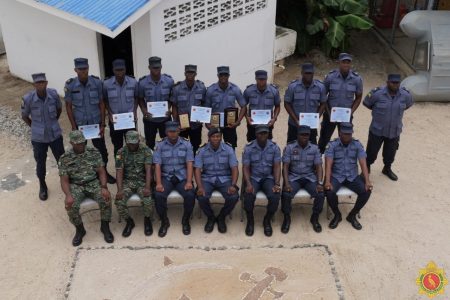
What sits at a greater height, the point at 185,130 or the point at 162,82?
the point at 162,82

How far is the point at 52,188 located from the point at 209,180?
237 cm

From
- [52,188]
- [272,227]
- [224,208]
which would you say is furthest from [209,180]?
[52,188]

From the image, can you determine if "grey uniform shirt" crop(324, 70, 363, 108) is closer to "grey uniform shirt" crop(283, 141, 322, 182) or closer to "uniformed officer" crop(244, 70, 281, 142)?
"uniformed officer" crop(244, 70, 281, 142)

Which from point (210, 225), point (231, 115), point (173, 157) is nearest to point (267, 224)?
point (210, 225)

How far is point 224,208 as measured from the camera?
6.68 meters

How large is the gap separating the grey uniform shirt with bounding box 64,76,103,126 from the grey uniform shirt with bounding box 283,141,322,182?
257cm

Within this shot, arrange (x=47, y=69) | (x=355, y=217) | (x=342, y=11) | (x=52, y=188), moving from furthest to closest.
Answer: (x=342, y=11) < (x=47, y=69) < (x=52, y=188) < (x=355, y=217)

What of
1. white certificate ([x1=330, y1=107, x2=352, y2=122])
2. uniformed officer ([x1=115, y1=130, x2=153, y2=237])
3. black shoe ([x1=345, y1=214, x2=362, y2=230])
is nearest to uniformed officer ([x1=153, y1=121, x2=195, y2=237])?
uniformed officer ([x1=115, y1=130, x2=153, y2=237])

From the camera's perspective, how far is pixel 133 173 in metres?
6.62

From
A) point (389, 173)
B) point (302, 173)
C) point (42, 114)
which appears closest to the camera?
point (302, 173)

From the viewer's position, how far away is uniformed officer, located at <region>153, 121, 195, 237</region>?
6531 millimetres

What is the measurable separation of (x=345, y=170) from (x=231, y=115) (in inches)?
66.1

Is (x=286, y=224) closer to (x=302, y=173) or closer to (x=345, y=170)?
(x=302, y=173)

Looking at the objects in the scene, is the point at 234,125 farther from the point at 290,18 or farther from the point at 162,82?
the point at 290,18
